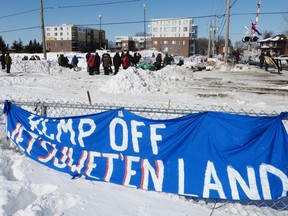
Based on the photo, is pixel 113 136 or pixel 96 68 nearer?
pixel 113 136

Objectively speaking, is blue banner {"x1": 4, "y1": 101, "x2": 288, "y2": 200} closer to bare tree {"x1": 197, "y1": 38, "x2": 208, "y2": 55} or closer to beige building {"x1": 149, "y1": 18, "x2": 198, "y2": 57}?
beige building {"x1": 149, "y1": 18, "x2": 198, "y2": 57}

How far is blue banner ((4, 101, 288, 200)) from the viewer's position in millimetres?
3320

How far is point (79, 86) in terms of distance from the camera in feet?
48.0

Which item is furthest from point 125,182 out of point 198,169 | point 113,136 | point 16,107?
point 16,107

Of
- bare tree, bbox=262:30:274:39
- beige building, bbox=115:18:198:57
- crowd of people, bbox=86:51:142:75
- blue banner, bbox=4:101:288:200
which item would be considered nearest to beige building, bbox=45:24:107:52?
beige building, bbox=115:18:198:57

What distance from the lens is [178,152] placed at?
3682mm

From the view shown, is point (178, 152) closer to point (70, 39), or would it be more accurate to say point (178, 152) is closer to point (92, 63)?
point (92, 63)

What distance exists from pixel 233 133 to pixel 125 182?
1.63m

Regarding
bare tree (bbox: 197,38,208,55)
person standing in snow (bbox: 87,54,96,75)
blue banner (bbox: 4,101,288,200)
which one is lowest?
blue banner (bbox: 4,101,288,200)

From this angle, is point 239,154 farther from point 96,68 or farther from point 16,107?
point 96,68

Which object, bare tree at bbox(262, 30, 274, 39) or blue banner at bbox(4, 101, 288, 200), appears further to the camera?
bare tree at bbox(262, 30, 274, 39)

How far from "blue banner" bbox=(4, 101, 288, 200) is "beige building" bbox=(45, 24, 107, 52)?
99.5 meters

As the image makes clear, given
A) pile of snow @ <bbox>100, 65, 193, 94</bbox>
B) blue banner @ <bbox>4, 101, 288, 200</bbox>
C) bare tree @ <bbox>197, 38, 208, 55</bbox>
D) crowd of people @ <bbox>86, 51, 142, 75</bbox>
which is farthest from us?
bare tree @ <bbox>197, 38, 208, 55</bbox>

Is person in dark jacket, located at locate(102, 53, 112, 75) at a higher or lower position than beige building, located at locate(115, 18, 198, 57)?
lower
